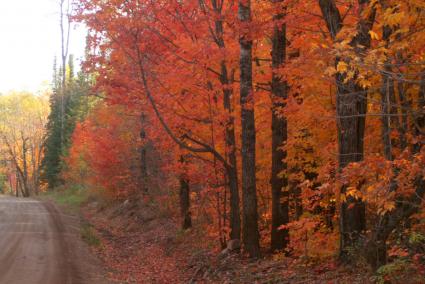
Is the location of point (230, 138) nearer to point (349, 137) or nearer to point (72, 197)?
point (349, 137)

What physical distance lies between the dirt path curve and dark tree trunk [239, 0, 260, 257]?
4.04 meters

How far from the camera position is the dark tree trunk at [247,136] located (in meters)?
12.4

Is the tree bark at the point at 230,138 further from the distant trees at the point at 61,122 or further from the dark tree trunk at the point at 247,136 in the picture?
the distant trees at the point at 61,122

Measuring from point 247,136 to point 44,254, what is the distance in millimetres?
7463

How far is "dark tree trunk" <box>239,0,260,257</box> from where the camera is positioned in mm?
12383

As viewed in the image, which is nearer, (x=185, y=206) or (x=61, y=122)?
(x=185, y=206)

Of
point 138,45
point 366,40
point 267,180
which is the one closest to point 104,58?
point 138,45

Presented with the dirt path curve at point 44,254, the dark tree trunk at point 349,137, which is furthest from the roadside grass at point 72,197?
the dark tree trunk at point 349,137

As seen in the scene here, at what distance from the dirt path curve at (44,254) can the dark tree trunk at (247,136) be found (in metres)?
4.04

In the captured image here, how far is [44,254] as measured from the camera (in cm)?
1496

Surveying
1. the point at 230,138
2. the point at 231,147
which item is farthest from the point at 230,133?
the point at 231,147

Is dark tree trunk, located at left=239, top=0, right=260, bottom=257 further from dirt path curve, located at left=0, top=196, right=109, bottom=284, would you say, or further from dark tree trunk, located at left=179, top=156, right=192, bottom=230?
dark tree trunk, located at left=179, top=156, right=192, bottom=230

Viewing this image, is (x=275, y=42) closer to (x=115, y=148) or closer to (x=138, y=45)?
(x=138, y=45)

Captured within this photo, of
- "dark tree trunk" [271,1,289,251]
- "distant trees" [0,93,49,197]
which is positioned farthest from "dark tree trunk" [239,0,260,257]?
"distant trees" [0,93,49,197]
